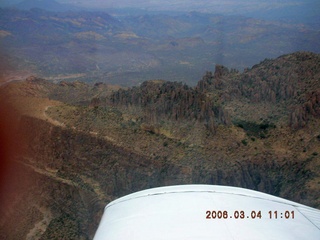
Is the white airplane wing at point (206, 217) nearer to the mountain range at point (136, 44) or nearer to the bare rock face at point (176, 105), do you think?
the bare rock face at point (176, 105)

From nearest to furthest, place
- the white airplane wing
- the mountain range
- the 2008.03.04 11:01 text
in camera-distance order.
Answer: the white airplane wing < the 2008.03.04 11:01 text < the mountain range

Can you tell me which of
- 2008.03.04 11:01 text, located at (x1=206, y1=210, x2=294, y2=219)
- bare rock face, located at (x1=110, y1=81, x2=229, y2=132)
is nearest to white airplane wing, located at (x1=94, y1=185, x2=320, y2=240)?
2008.03.04 11:01 text, located at (x1=206, y1=210, x2=294, y2=219)

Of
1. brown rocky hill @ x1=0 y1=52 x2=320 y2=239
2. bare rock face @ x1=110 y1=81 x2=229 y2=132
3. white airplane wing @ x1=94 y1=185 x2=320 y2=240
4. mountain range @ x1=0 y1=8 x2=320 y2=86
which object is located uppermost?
white airplane wing @ x1=94 y1=185 x2=320 y2=240

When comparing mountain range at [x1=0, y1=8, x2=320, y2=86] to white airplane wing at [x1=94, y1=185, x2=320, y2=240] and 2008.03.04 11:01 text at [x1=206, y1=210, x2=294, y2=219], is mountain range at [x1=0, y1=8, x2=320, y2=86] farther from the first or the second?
2008.03.04 11:01 text at [x1=206, y1=210, x2=294, y2=219]

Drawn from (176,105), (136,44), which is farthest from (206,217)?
(136,44)

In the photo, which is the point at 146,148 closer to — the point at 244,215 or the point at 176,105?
the point at 176,105

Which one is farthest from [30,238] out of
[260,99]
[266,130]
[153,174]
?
[260,99]

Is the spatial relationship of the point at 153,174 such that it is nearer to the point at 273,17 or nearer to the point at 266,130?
the point at 266,130
